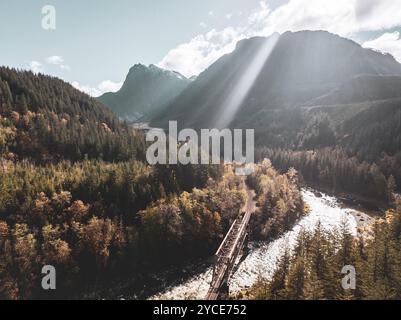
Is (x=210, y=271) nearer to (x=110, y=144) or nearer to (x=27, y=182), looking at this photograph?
(x=27, y=182)

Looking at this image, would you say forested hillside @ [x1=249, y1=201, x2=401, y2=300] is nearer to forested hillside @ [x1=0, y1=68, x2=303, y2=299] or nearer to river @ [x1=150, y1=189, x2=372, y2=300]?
river @ [x1=150, y1=189, x2=372, y2=300]

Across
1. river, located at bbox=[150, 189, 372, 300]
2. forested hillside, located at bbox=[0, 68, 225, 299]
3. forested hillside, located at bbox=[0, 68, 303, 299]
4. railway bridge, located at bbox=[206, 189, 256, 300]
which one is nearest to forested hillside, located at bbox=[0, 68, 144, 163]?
forested hillside, located at bbox=[0, 68, 225, 299]

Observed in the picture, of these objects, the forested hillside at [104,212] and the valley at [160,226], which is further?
the forested hillside at [104,212]

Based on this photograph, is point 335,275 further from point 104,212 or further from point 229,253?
point 104,212

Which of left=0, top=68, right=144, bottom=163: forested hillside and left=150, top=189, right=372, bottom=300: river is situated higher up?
left=0, top=68, right=144, bottom=163: forested hillside

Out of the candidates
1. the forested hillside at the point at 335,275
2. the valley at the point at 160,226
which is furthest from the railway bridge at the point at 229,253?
the forested hillside at the point at 335,275

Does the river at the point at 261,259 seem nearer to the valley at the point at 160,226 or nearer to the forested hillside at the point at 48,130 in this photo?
the valley at the point at 160,226

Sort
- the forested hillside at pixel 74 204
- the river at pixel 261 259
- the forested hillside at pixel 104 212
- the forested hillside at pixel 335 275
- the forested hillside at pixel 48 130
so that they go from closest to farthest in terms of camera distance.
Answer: the forested hillside at pixel 335 275 → the river at pixel 261 259 → the forested hillside at pixel 74 204 → the forested hillside at pixel 104 212 → the forested hillside at pixel 48 130
